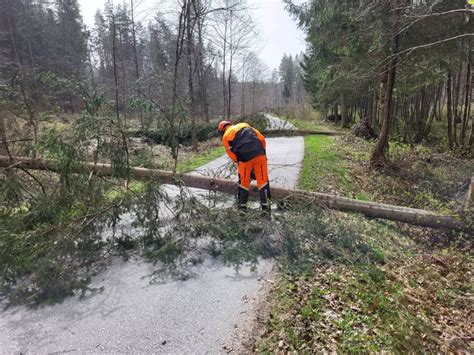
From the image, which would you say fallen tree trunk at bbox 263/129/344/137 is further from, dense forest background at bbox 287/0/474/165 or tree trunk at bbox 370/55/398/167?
tree trunk at bbox 370/55/398/167

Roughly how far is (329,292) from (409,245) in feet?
8.25

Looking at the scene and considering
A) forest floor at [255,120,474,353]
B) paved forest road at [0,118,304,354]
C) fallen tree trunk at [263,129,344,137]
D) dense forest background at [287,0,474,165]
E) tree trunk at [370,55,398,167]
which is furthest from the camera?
fallen tree trunk at [263,129,344,137]

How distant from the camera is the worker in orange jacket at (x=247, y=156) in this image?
4.78 meters

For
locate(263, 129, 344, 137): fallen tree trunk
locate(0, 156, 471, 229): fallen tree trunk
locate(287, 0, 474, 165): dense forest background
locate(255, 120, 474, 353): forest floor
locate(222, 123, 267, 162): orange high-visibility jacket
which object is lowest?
locate(255, 120, 474, 353): forest floor

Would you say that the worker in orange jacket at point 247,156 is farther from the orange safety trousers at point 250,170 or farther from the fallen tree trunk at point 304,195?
the fallen tree trunk at point 304,195

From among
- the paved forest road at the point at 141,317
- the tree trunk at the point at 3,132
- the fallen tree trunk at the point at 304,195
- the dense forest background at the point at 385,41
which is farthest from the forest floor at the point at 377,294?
the tree trunk at the point at 3,132

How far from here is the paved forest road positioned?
8.37 ft

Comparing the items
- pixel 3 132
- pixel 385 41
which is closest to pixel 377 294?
pixel 3 132

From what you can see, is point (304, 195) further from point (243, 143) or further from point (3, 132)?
point (3, 132)

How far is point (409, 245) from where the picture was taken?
4941 millimetres

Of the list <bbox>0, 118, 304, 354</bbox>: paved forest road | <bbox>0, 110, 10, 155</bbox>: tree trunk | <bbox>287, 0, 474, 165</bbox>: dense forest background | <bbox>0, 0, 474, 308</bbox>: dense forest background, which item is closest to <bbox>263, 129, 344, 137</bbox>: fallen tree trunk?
<bbox>287, 0, 474, 165</bbox>: dense forest background

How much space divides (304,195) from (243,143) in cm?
137

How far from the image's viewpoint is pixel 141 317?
2893 mm

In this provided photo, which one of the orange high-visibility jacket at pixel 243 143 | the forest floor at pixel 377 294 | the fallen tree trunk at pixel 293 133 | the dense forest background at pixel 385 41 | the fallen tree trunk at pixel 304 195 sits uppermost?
the dense forest background at pixel 385 41
